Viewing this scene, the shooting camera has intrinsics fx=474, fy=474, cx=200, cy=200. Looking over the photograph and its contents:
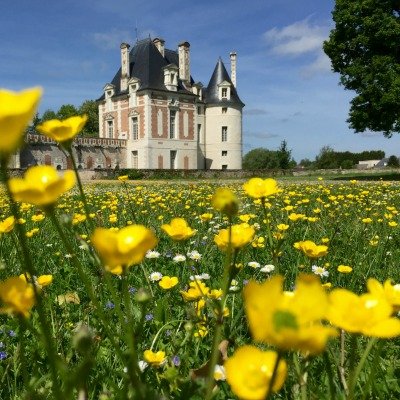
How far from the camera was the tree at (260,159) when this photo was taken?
62.8 metres

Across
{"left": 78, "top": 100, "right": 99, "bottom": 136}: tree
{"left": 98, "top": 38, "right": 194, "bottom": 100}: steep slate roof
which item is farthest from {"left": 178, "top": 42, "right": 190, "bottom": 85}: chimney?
{"left": 78, "top": 100, "right": 99, "bottom": 136}: tree

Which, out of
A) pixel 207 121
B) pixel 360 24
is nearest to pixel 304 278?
pixel 360 24

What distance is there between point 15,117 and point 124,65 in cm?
3665

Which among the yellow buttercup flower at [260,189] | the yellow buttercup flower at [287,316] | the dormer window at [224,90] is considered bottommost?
the yellow buttercup flower at [287,316]

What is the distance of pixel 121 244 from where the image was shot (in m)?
0.49

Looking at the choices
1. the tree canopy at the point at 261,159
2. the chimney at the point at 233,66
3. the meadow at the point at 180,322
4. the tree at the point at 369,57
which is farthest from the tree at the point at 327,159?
the meadow at the point at 180,322

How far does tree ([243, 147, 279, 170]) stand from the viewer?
62.8 metres

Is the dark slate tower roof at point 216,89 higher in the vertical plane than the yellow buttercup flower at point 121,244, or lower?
higher

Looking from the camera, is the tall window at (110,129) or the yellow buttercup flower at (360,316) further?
the tall window at (110,129)

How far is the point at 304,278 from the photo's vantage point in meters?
0.40

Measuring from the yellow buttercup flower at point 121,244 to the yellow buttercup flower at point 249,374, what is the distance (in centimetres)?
15

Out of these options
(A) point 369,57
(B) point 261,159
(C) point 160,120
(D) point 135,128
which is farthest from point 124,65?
(B) point 261,159

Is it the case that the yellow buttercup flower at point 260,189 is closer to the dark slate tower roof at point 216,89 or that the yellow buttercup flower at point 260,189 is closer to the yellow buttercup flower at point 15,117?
the yellow buttercup flower at point 15,117

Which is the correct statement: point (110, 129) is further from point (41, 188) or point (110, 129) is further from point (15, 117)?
point (15, 117)
